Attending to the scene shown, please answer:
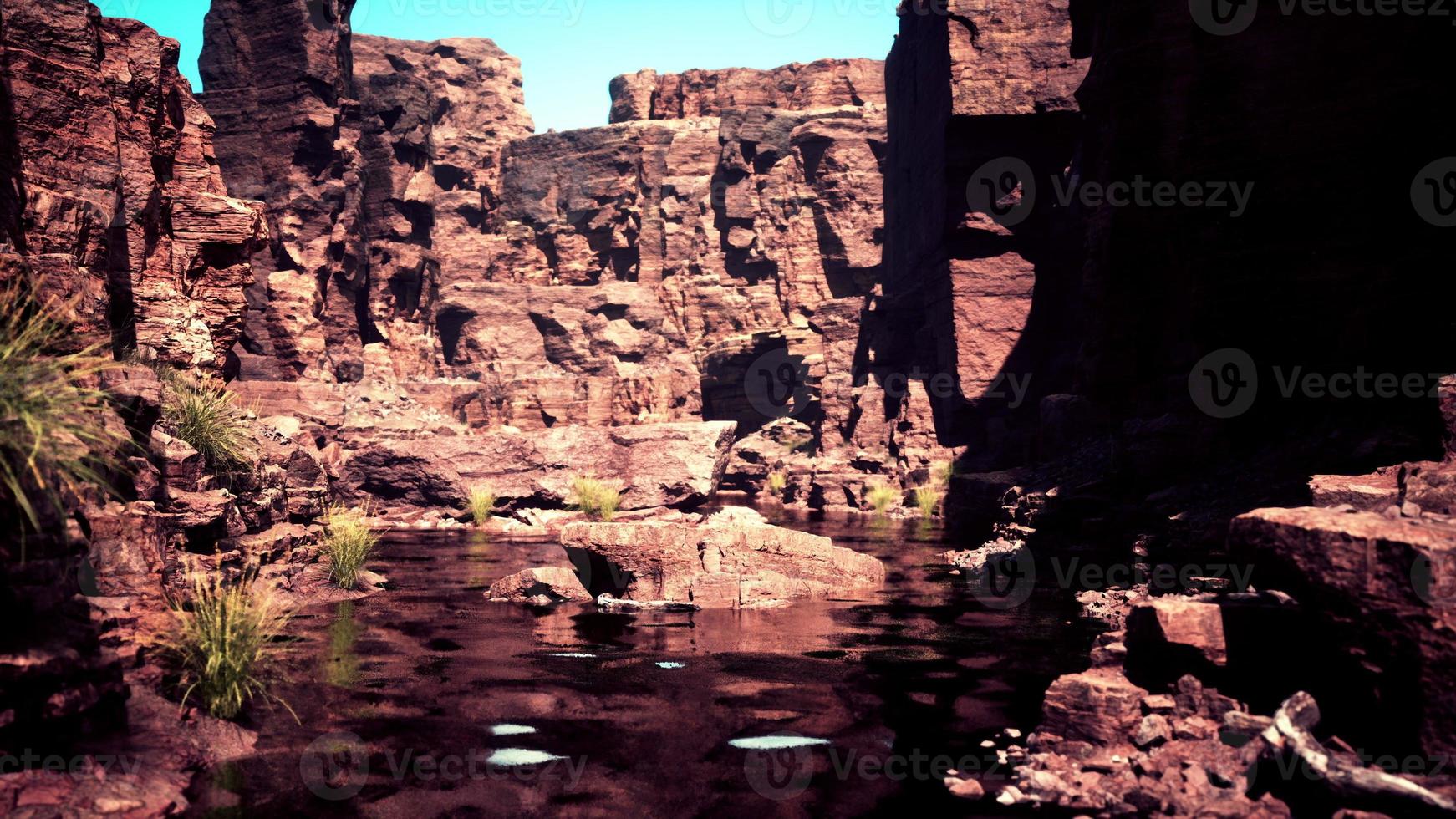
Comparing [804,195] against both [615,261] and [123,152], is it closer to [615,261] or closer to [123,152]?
[615,261]

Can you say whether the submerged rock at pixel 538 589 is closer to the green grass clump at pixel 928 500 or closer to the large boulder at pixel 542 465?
the large boulder at pixel 542 465

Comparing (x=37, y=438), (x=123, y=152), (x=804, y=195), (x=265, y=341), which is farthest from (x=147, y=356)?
(x=804, y=195)

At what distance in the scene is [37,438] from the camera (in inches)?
184

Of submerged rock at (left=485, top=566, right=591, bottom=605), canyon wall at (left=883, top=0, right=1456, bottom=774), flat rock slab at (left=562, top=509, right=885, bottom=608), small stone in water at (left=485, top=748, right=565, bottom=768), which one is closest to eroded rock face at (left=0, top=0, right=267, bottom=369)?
small stone in water at (left=485, top=748, right=565, bottom=768)

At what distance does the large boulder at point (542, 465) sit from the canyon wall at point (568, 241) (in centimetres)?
341

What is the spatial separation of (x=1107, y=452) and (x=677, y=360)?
3264cm

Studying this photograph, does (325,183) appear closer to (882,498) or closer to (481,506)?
(481,506)

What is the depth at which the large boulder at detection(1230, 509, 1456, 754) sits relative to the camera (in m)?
4.98

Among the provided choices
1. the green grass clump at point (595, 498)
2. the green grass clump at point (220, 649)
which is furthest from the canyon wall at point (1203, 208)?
the green grass clump at point (220, 649)

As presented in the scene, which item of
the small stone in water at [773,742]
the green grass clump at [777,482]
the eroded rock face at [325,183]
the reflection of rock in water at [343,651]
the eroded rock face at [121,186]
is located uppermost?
the eroded rock face at [325,183]

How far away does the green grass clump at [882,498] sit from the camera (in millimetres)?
26828

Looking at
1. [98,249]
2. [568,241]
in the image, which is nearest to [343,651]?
[98,249]

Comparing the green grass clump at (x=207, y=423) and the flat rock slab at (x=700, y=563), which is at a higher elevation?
the green grass clump at (x=207, y=423)

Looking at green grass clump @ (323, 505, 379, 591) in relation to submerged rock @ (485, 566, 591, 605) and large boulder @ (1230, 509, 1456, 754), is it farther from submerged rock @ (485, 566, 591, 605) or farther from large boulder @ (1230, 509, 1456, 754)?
large boulder @ (1230, 509, 1456, 754)
